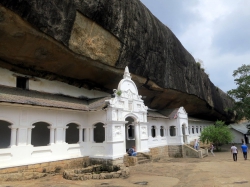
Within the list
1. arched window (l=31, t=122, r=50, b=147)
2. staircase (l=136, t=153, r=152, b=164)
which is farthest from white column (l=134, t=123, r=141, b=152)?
arched window (l=31, t=122, r=50, b=147)

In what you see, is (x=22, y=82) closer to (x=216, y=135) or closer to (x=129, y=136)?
(x=129, y=136)

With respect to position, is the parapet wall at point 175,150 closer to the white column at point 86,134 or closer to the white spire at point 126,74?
the white spire at point 126,74

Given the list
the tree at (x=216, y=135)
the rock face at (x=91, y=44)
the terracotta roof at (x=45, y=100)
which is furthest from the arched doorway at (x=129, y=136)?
the tree at (x=216, y=135)

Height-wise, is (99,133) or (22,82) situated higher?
(22,82)

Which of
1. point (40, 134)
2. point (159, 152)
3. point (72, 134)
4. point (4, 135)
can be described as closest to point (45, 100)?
point (4, 135)

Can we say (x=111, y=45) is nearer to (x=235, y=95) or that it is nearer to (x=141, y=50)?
(x=141, y=50)

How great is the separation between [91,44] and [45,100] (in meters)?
4.38

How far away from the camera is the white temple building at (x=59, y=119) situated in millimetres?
11664

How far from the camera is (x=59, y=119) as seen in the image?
13.8m

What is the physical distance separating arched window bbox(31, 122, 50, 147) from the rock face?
3619 mm

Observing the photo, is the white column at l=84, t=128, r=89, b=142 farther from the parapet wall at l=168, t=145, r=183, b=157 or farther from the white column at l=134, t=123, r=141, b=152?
the parapet wall at l=168, t=145, r=183, b=157

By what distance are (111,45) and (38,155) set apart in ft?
26.6

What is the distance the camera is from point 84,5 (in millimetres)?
12508

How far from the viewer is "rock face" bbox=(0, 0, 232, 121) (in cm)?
1114
